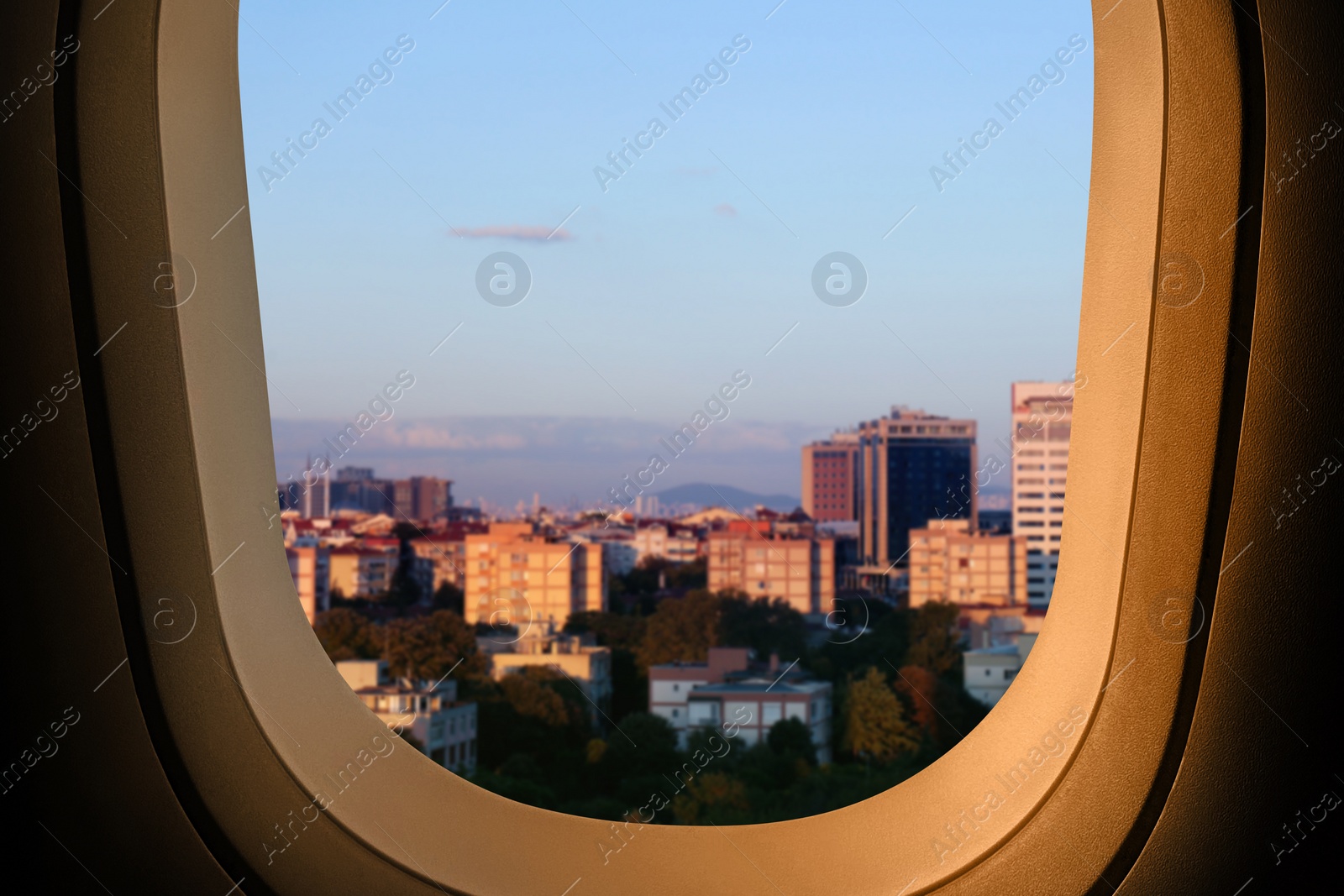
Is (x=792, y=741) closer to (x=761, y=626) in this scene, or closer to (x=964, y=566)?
(x=761, y=626)

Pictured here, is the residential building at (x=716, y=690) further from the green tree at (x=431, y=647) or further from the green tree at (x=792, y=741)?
the green tree at (x=431, y=647)

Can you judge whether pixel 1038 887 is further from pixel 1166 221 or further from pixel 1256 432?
pixel 1166 221

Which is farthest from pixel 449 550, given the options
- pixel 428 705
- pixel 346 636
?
pixel 428 705

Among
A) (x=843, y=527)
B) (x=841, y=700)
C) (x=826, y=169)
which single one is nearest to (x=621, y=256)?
(x=826, y=169)
